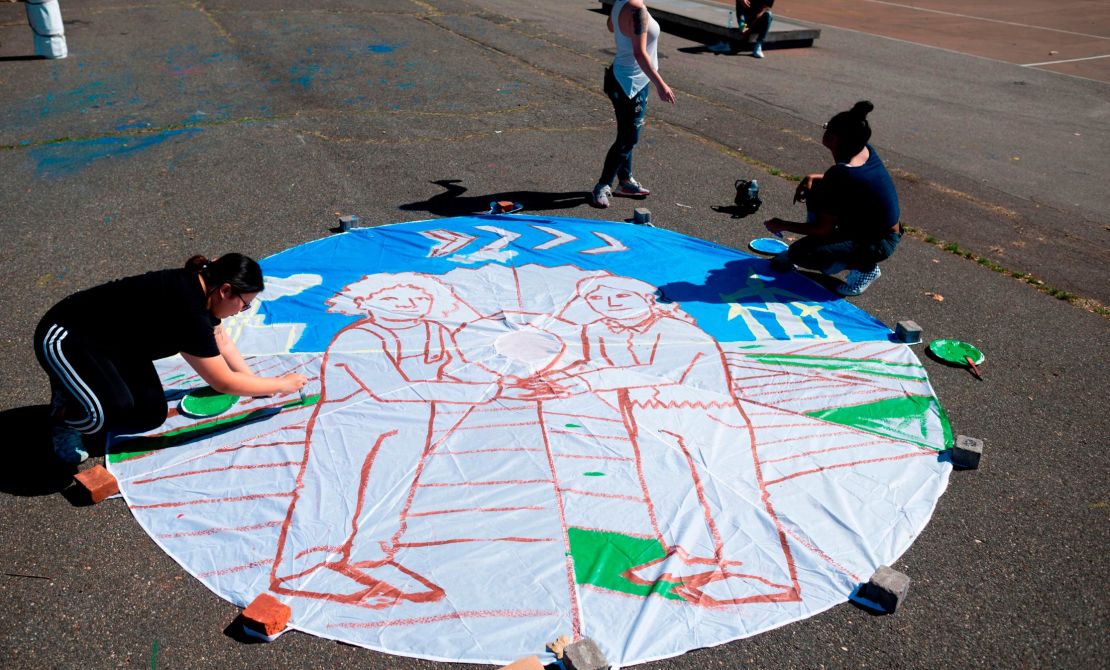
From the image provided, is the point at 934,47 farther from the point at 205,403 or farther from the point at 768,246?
the point at 205,403

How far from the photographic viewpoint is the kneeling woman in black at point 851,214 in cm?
556

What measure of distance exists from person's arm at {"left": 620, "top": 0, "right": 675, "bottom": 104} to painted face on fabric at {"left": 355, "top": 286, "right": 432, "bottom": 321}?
2.59 meters

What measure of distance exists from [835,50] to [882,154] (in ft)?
22.6

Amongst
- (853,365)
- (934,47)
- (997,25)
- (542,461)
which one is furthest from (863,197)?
(997,25)

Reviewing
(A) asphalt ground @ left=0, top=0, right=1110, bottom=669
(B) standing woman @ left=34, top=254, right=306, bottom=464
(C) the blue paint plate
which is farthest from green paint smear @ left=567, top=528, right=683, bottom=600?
(C) the blue paint plate

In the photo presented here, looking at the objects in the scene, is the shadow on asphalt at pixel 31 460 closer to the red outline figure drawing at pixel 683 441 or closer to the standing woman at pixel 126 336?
the standing woman at pixel 126 336

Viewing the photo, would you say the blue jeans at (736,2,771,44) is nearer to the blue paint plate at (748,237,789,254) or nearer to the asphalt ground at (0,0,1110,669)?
the asphalt ground at (0,0,1110,669)

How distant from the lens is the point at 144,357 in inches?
152

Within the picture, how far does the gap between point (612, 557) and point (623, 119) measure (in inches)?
171

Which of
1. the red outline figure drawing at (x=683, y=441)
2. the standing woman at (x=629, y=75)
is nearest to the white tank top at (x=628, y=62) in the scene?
the standing woman at (x=629, y=75)

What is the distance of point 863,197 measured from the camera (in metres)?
5.61

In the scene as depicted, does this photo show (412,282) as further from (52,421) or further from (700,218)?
(700,218)

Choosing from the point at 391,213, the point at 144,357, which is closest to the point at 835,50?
the point at 391,213

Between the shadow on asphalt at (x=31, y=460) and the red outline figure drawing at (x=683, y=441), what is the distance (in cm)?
237
